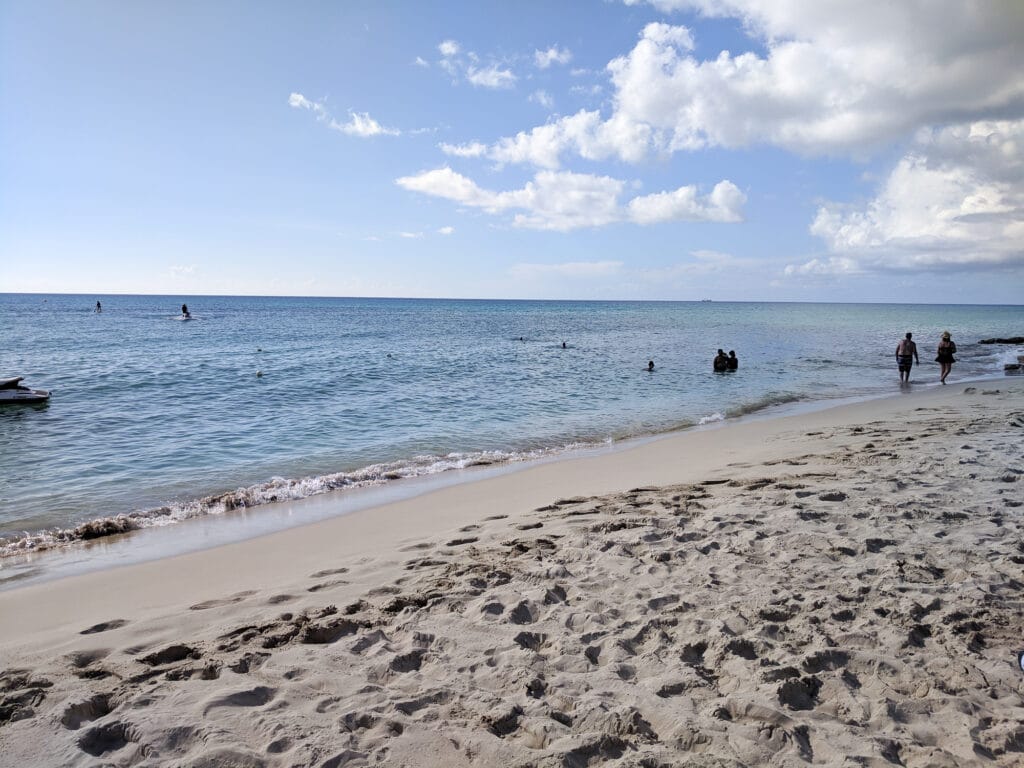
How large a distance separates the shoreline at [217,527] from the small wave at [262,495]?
0.13ft

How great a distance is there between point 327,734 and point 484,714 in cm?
84

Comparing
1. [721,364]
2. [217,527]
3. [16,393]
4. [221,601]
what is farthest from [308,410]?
[721,364]

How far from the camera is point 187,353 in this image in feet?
105

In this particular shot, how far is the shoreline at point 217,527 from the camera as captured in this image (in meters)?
6.72

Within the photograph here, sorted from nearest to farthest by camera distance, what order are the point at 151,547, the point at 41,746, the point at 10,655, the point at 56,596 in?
the point at 41,746, the point at 10,655, the point at 56,596, the point at 151,547

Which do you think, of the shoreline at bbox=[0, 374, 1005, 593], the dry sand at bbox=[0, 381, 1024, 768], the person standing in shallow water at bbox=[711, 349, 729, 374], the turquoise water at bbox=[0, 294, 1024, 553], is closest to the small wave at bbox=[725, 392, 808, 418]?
the turquoise water at bbox=[0, 294, 1024, 553]

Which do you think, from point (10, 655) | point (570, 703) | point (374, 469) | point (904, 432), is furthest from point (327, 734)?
point (904, 432)

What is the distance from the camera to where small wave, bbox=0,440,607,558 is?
7562 mm

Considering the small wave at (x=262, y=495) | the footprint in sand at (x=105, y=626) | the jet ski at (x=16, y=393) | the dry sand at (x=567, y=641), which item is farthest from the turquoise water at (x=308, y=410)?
the footprint in sand at (x=105, y=626)

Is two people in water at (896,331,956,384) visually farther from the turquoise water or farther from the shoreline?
the shoreline

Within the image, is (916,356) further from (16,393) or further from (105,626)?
(16,393)

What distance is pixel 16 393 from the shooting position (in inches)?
635

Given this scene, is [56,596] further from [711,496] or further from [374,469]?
[711,496]

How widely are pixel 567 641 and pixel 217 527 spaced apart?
5.88m
